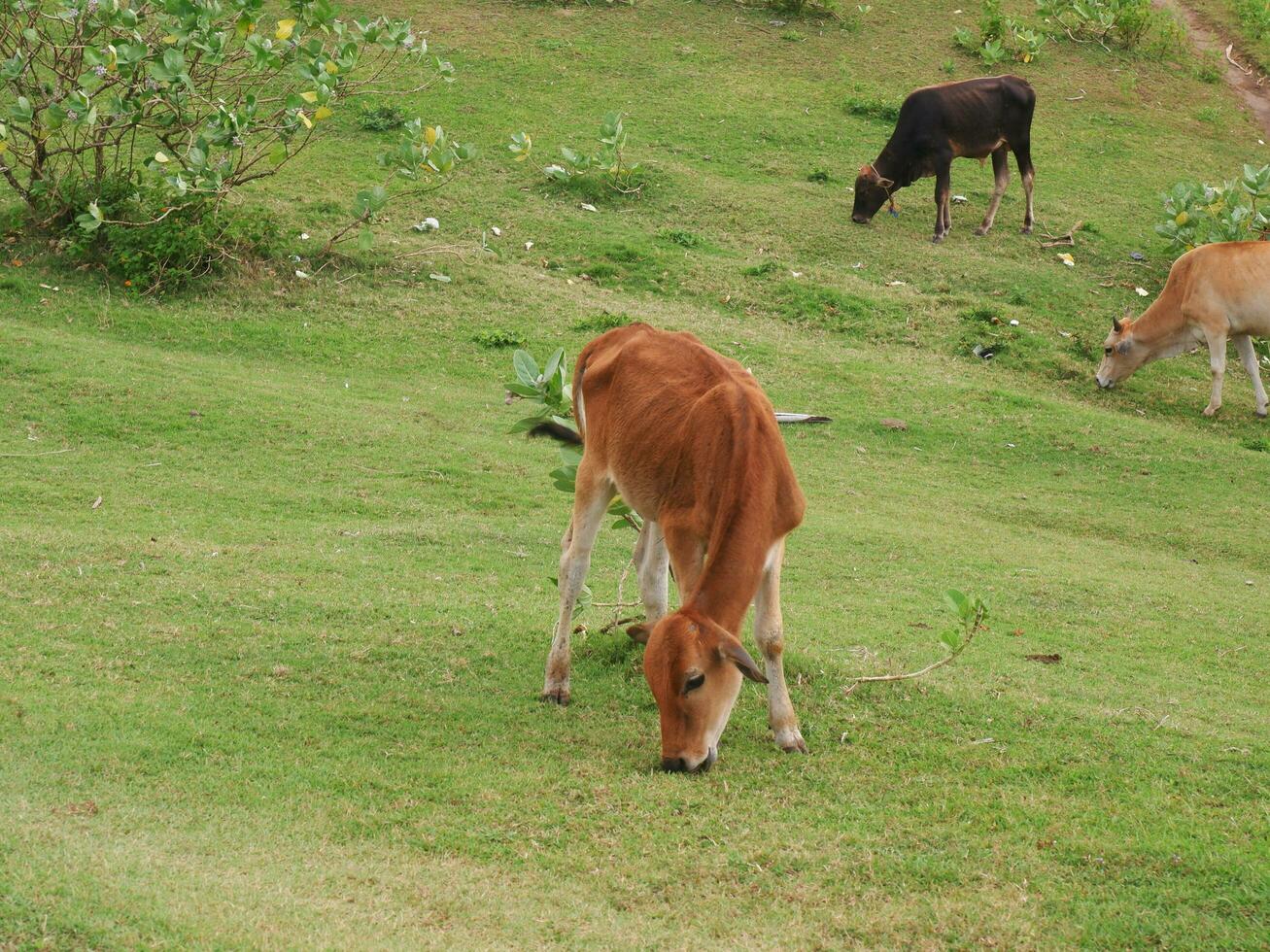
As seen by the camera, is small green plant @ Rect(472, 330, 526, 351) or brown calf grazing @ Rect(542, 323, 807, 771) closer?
brown calf grazing @ Rect(542, 323, 807, 771)

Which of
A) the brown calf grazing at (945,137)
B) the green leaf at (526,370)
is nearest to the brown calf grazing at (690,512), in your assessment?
the green leaf at (526,370)

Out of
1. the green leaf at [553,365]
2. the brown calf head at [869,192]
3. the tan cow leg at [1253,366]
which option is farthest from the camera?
the brown calf head at [869,192]

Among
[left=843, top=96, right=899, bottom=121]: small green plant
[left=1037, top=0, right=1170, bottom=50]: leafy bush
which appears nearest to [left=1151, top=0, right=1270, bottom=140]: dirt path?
[left=1037, top=0, right=1170, bottom=50]: leafy bush

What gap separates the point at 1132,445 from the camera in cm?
1332

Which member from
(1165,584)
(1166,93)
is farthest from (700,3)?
(1165,584)

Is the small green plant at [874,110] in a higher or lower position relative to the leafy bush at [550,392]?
lower

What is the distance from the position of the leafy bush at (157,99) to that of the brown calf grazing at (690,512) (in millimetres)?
7284

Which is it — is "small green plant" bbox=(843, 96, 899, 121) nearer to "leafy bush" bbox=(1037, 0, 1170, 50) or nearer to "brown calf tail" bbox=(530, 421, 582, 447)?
"leafy bush" bbox=(1037, 0, 1170, 50)

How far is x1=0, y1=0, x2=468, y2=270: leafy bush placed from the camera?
12422 mm

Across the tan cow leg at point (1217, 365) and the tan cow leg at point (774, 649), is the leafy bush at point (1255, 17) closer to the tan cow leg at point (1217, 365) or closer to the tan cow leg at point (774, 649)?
the tan cow leg at point (1217, 365)

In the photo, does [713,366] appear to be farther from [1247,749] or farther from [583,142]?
[583,142]

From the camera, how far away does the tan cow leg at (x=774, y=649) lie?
5988 millimetres

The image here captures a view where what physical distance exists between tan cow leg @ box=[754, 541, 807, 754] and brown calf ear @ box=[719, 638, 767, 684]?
1.77 feet

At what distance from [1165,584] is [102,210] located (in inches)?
422
